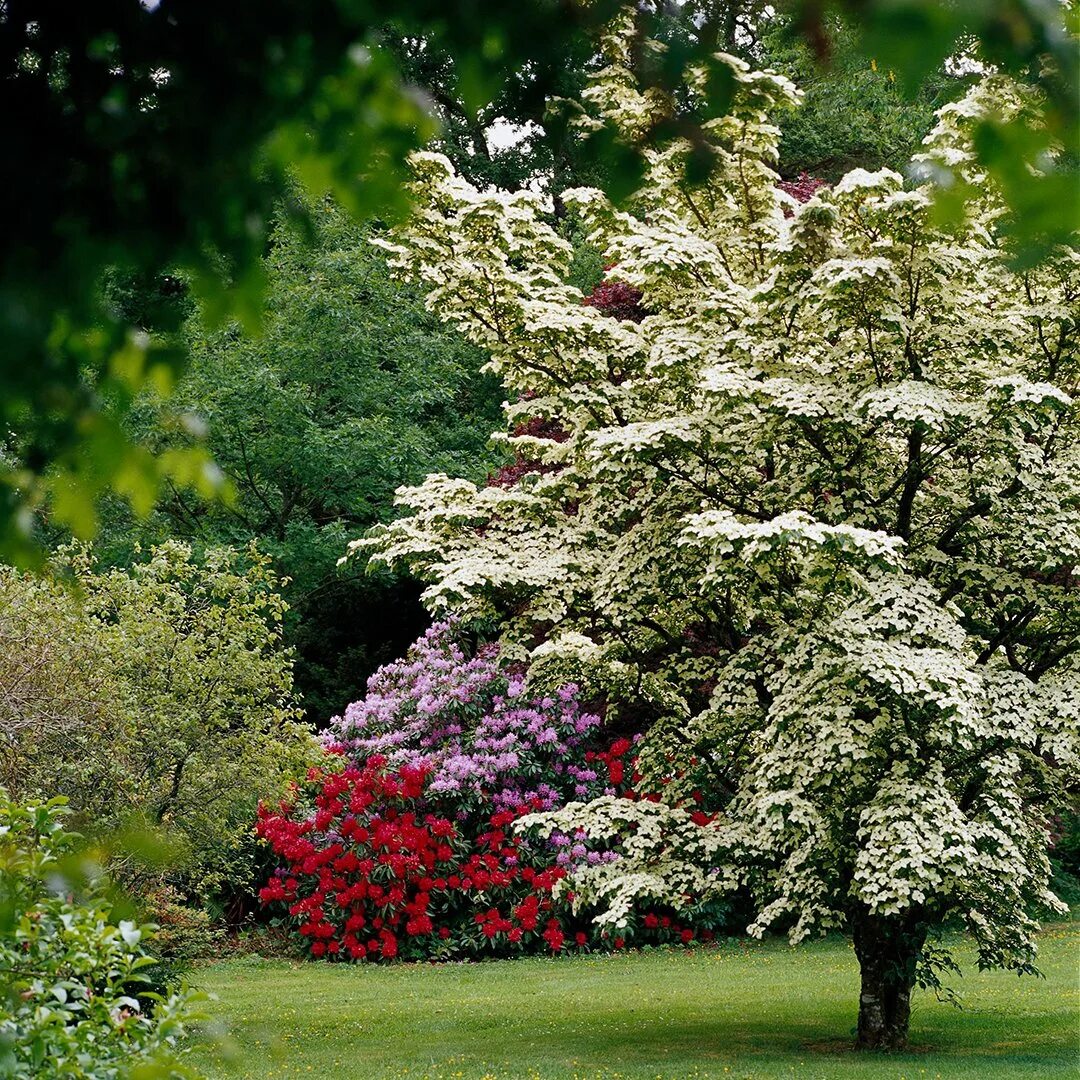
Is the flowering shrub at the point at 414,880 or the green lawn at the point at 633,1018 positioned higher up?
the flowering shrub at the point at 414,880

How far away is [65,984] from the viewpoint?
10.9 ft

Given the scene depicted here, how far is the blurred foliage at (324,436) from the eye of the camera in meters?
18.5

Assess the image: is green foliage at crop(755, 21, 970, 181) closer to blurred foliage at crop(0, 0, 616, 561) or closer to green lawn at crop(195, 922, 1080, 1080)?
green lawn at crop(195, 922, 1080, 1080)

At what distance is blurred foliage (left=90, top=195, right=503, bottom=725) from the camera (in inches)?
730

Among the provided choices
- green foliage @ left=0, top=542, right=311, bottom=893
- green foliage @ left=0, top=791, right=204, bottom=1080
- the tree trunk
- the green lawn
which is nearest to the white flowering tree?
the tree trunk

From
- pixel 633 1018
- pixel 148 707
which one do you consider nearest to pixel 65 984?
pixel 148 707

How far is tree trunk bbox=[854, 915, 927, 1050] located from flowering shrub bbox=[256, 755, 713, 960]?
19.1 ft

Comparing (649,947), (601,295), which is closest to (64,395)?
(649,947)

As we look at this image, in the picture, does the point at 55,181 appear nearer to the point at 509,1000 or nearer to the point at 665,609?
the point at 665,609

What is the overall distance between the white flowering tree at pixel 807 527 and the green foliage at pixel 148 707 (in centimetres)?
167

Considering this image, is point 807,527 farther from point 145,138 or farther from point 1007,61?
point 145,138

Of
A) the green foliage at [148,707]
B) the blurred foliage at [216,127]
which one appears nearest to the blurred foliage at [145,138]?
the blurred foliage at [216,127]

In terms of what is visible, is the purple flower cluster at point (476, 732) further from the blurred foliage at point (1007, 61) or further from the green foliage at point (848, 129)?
the blurred foliage at point (1007, 61)

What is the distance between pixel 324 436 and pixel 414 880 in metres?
6.58
